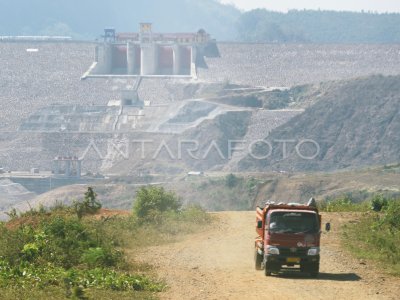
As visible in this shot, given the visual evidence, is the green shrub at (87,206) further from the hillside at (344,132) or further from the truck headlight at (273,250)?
the hillside at (344,132)

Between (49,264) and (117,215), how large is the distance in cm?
1518

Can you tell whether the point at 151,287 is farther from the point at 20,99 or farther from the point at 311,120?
the point at 20,99

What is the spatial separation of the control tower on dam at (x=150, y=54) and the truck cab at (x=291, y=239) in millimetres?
131273

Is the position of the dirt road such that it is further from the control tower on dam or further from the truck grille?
the control tower on dam

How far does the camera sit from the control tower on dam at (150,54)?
17062 centimetres

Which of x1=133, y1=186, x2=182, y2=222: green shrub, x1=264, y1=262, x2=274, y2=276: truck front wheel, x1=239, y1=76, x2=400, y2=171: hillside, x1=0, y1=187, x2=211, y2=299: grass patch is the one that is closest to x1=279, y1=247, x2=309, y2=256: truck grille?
x1=264, y1=262, x2=274, y2=276: truck front wheel

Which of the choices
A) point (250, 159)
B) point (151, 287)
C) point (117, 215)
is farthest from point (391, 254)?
point (250, 159)

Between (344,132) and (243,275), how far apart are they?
100 m

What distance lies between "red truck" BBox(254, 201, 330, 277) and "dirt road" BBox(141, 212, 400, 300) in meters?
0.35

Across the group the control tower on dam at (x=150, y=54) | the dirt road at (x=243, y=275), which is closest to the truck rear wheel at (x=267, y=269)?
the dirt road at (x=243, y=275)

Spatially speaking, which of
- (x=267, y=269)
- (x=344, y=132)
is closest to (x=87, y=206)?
(x=267, y=269)

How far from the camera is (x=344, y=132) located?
134625 millimetres

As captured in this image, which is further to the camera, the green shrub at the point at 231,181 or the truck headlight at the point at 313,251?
the green shrub at the point at 231,181

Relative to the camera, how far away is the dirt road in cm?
3156
